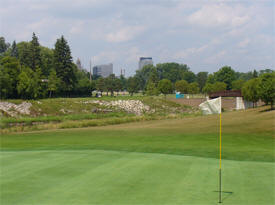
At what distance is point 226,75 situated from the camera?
13812cm

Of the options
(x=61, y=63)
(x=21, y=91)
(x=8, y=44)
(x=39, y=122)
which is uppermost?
(x=8, y=44)

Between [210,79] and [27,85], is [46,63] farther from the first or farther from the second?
[210,79]

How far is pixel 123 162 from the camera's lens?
43.0 ft

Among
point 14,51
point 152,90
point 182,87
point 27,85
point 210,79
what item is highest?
point 14,51

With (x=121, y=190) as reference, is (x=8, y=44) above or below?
above

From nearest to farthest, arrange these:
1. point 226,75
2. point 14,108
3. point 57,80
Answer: point 14,108
point 57,80
point 226,75

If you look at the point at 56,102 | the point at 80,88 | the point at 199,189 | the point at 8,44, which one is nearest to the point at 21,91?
the point at 56,102

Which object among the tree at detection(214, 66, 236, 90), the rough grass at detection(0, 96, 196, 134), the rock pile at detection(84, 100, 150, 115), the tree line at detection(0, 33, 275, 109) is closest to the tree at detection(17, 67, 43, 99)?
the tree line at detection(0, 33, 275, 109)

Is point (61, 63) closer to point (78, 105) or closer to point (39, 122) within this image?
point (78, 105)

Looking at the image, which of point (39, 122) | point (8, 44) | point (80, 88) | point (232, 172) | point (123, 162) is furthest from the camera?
point (8, 44)

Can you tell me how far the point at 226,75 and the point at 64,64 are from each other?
7542cm

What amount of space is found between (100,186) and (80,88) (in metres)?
93.9

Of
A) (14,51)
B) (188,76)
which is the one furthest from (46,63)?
(188,76)

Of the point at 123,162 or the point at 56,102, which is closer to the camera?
the point at 123,162
